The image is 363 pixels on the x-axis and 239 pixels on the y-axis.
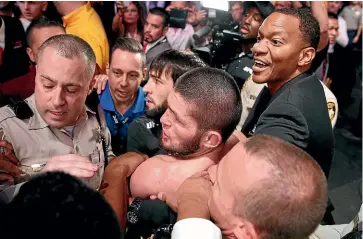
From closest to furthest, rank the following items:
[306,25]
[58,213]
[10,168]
Answer: [58,213] < [10,168] < [306,25]

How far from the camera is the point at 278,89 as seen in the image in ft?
6.30

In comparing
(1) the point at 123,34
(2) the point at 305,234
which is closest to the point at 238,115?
(2) the point at 305,234

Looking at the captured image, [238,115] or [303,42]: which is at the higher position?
[303,42]

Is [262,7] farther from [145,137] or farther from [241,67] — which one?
[145,137]

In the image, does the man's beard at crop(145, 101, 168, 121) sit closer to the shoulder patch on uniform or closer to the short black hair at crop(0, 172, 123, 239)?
the shoulder patch on uniform

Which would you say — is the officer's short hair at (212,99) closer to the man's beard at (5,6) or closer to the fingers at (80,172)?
the fingers at (80,172)

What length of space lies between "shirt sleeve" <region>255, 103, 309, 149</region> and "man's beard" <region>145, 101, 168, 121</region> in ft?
2.01

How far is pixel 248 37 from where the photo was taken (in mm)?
3502

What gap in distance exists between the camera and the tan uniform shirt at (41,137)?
153 centimetres

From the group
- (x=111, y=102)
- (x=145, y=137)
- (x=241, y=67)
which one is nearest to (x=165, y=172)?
(x=145, y=137)

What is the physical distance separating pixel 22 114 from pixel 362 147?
13.2ft

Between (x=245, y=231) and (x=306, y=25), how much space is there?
1.17 m

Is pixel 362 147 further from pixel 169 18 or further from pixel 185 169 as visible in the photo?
pixel 185 169

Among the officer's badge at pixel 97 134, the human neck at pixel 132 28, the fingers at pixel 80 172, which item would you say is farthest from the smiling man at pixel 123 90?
the human neck at pixel 132 28
